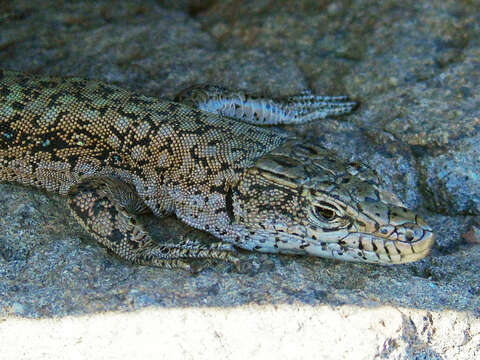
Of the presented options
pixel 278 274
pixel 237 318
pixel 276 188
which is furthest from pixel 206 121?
pixel 237 318

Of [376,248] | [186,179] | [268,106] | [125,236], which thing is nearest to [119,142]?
[186,179]

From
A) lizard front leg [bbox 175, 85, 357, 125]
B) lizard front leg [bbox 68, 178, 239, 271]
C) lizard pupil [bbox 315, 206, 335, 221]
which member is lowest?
→ lizard front leg [bbox 68, 178, 239, 271]

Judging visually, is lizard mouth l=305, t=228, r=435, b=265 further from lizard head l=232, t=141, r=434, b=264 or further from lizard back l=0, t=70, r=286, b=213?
lizard back l=0, t=70, r=286, b=213

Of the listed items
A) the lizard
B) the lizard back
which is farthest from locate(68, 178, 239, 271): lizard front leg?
the lizard back

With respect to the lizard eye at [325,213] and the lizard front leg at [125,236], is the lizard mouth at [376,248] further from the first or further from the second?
the lizard front leg at [125,236]

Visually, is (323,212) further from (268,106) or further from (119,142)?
(268,106)

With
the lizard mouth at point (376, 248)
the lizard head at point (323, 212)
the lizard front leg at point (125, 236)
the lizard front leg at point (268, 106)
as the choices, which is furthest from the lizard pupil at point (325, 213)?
the lizard front leg at point (268, 106)
